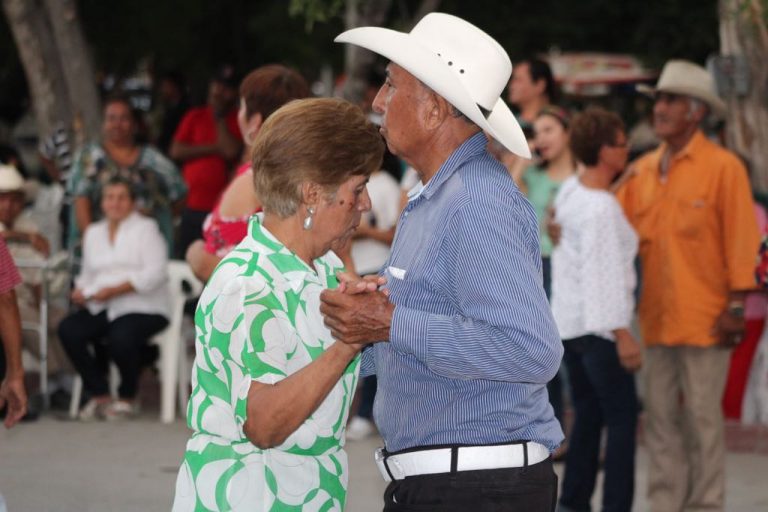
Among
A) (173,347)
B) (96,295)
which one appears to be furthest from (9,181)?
(173,347)

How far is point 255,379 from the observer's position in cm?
330

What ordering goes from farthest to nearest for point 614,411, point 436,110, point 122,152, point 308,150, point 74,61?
point 74,61
point 122,152
point 614,411
point 436,110
point 308,150

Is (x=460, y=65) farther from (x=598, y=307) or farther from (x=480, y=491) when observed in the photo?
(x=598, y=307)

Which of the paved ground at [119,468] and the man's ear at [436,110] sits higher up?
the man's ear at [436,110]

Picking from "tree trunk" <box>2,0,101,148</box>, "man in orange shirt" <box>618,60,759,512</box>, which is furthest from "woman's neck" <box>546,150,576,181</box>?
"tree trunk" <box>2,0,101,148</box>

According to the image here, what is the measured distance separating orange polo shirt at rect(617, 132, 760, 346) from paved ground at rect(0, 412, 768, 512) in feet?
4.09

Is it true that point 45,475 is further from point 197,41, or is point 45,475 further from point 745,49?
point 197,41

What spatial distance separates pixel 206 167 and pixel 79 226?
1.07 meters

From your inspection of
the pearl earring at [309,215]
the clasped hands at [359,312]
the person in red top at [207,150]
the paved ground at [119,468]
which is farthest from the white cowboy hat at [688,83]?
the person in red top at [207,150]

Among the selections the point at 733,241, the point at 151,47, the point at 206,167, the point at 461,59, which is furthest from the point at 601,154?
the point at 151,47

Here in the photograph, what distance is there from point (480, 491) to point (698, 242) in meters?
3.60

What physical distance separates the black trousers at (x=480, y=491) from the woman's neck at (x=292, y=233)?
61 cm

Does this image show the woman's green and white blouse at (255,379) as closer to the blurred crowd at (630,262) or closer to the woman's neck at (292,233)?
the woman's neck at (292,233)

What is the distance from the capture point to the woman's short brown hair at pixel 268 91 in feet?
18.2
